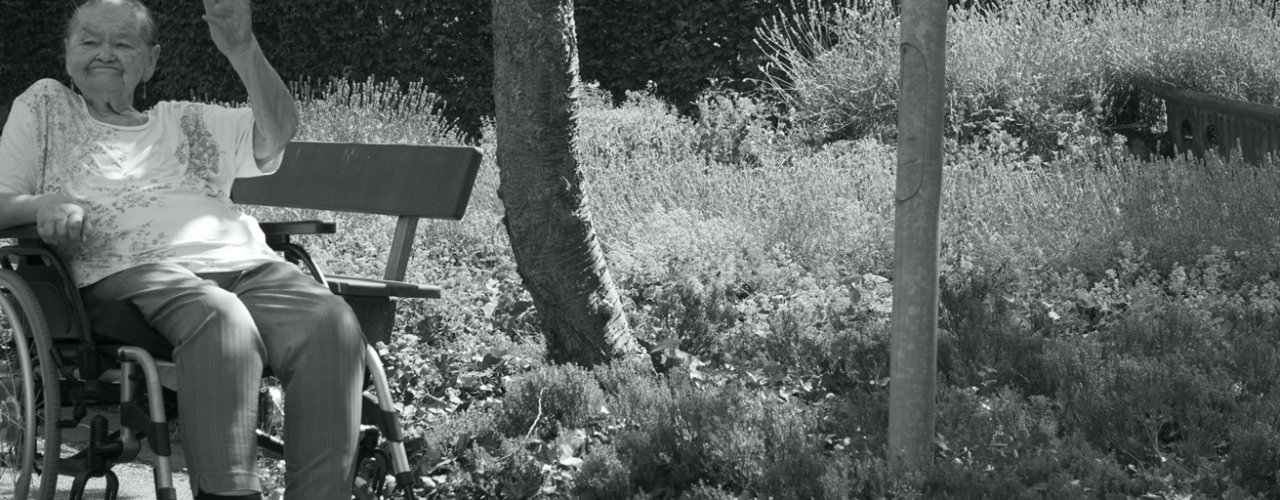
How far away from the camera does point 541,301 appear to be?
3.82 meters

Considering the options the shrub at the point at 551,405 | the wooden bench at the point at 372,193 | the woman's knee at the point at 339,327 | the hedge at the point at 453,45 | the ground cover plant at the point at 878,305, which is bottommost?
the shrub at the point at 551,405

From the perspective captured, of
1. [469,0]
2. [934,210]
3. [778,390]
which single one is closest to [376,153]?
[778,390]

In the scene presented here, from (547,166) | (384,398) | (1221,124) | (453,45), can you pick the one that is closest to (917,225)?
(384,398)

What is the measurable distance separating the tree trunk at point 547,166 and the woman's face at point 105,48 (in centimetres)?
96

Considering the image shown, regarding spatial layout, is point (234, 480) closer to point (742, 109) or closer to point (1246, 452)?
point (1246, 452)

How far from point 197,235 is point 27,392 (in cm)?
53

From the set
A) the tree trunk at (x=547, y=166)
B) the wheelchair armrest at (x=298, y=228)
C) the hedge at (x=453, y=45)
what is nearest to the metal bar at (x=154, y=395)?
the wheelchair armrest at (x=298, y=228)

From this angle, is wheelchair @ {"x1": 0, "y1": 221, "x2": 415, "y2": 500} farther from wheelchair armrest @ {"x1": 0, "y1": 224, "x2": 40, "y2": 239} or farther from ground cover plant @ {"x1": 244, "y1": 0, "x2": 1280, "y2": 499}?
ground cover plant @ {"x1": 244, "y1": 0, "x2": 1280, "y2": 499}

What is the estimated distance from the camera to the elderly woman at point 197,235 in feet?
8.79

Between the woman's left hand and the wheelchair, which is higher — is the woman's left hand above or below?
above

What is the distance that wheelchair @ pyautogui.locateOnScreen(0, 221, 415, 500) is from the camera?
266 centimetres

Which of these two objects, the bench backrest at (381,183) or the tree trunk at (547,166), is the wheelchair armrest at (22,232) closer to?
the bench backrest at (381,183)

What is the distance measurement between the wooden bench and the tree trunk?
15 centimetres

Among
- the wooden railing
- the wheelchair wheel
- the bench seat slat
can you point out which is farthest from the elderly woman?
the wooden railing
